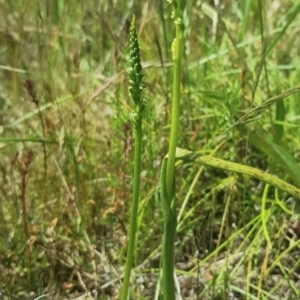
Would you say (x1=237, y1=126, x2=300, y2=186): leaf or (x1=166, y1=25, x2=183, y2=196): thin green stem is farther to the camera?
(x1=237, y1=126, x2=300, y2=186): leaf

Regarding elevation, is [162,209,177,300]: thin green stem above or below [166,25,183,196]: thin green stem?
below

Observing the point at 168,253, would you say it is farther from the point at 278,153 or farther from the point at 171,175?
the point at 278,153

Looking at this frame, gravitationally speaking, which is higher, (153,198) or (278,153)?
(278,153)

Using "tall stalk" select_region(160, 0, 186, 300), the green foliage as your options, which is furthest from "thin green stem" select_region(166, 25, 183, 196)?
the green foliage

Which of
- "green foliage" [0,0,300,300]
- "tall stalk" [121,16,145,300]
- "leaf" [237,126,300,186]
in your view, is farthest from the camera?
"green foliage" [0,0,300,300]

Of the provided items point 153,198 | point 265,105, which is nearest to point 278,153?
point 265,105

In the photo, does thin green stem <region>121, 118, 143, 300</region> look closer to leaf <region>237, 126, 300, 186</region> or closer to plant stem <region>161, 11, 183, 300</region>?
Answer: plant stem <region>161, 11, 183, 300</region>

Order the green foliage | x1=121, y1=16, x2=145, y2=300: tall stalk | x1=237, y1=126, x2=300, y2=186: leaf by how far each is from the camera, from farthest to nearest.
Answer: the green foliage
x1=237, y1=126, x2=300, y2=186: leaf
x1=121, y1=16, x2=145, y2=300: tall stalk

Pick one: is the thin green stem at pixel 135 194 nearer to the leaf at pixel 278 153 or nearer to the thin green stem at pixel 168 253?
the thin green stem at pixel 168 253
